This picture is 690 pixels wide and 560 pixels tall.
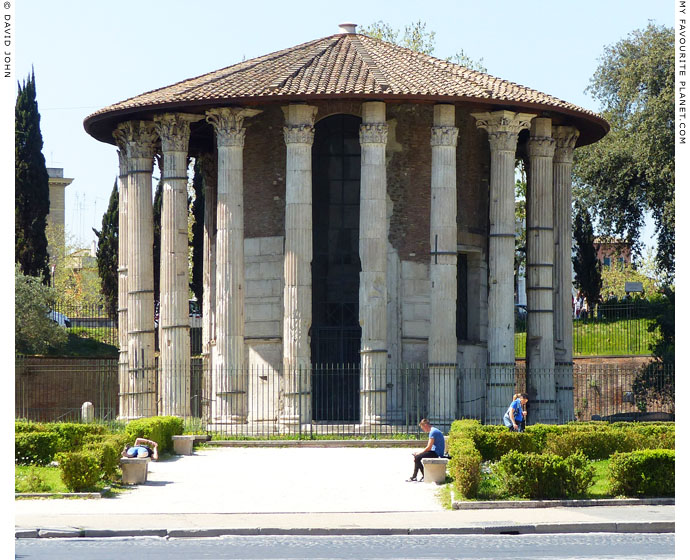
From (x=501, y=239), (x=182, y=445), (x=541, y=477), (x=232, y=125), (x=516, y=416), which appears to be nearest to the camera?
(x=541, y=477)

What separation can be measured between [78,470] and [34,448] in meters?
3.82

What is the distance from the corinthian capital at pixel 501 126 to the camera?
39594mm

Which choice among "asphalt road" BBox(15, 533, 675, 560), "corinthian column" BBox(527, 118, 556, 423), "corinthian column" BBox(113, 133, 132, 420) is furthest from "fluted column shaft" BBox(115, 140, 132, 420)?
"asphalt road" BBox(15, 533, 675, 560)

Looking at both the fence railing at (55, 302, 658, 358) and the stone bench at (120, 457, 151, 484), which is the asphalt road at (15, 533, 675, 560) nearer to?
the stone bench at (120, 457, 151, 484)

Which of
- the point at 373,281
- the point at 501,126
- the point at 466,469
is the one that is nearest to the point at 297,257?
the point at 373,281

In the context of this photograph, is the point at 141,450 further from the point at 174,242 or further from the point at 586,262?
the point at 586,262

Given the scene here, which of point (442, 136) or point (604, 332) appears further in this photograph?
point (604, 332)

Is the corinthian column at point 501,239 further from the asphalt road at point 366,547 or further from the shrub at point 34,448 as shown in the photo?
the asphalt road at point 366,547

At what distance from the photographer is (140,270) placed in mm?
40625

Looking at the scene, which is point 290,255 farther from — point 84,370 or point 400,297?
point 84,370

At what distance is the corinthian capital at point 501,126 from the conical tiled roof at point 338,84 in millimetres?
328

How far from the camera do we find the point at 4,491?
44.0 feet

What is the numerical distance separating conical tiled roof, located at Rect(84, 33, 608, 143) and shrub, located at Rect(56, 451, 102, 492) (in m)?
16.1
